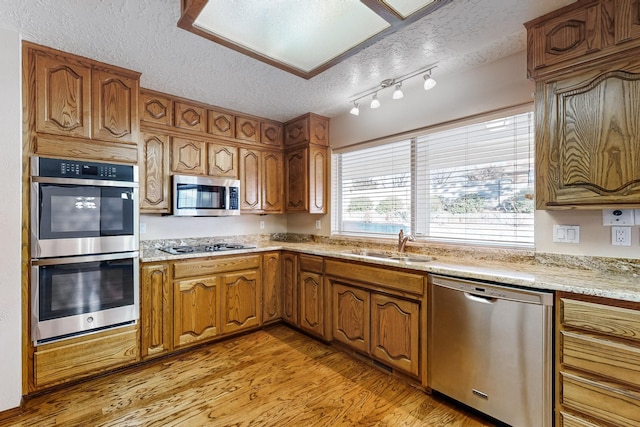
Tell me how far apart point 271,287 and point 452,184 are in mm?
2142

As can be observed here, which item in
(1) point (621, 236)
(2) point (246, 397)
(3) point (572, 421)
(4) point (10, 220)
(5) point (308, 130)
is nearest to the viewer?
(3) point (572, 421)

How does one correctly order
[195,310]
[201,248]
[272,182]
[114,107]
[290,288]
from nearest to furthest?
1. [114,107]
2. [195,310]
3. [201,248]
4. [290,288]
5. [272,182]

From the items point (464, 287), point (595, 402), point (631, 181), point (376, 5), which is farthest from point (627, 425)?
point (376, 5)

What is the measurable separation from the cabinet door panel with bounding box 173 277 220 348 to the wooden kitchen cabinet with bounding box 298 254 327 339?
852mm

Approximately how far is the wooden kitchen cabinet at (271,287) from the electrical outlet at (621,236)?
109 inches

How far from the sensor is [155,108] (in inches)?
112

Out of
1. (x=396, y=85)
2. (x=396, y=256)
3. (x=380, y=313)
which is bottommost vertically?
(x=380, y=313)

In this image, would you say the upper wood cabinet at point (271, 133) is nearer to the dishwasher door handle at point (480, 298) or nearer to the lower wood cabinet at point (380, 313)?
the lower wood cabinet at point (380, 313)

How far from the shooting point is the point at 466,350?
1874 millimetres

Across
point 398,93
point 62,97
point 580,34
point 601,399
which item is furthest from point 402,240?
point 62,97

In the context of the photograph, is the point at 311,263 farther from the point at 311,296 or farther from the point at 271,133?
the point at 271,133

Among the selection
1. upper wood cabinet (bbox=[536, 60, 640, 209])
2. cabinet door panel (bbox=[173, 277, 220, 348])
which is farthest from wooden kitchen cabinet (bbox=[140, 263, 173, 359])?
upper wood cabinet (bbox=[536, 60, 640, 209])

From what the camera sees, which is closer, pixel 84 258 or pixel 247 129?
pixel 84 258

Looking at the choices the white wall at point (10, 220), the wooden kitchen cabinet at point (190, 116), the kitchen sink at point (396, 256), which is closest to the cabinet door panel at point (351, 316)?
the kitchen sink at point (396, 256)
